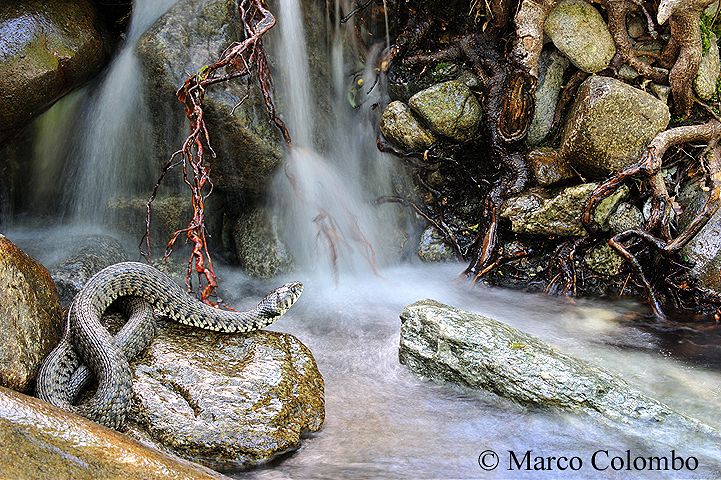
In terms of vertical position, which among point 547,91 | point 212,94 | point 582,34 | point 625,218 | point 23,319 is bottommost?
point 23,319

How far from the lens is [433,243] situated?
7.54 metres

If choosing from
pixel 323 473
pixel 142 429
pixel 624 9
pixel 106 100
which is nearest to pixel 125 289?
pixel 142 429

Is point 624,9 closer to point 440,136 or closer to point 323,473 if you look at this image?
point 440,136

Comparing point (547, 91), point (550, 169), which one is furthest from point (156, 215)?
point (547, 91)

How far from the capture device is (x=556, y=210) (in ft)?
21.7

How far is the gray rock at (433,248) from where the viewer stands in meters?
7.46

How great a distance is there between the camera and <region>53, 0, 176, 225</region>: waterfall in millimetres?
6453

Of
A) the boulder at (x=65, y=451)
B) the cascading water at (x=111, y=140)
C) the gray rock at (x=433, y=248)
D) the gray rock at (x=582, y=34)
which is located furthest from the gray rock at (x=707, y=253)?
the cascading water at (x=111, y=140)

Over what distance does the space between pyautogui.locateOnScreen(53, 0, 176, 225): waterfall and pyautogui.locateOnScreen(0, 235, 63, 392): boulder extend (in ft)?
9.18

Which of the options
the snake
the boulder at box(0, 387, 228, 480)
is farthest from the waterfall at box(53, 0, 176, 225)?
the boulder at box(0, 387, 228, 480)

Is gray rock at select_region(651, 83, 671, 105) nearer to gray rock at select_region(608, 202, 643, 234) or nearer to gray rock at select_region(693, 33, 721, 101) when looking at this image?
gray rock at select_region(693, 33, 721, 101)

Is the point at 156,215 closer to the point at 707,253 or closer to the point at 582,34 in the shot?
the point at 582,34

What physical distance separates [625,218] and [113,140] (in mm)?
5302

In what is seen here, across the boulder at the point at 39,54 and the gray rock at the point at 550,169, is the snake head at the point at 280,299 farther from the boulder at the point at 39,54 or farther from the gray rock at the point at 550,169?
the gray rock at the point at 550,169
